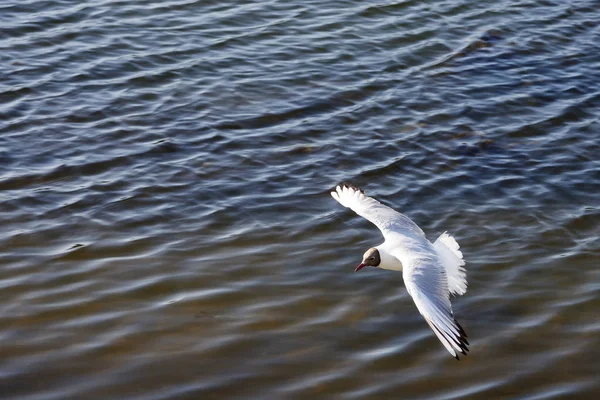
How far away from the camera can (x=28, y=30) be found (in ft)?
38.7

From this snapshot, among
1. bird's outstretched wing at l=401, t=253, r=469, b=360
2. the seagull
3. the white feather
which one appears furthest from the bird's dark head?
the white feather

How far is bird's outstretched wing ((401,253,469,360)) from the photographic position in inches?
224

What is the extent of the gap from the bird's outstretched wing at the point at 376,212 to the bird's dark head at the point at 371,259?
0.98ft

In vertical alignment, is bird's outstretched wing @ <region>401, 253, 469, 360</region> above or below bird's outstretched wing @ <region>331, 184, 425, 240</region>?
above

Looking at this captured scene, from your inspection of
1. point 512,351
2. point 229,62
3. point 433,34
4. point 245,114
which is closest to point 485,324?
point 512,351

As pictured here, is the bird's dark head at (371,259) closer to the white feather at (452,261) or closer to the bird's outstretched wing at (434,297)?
the bird's outstretched wing at (434,297)

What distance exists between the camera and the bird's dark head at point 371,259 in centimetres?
717

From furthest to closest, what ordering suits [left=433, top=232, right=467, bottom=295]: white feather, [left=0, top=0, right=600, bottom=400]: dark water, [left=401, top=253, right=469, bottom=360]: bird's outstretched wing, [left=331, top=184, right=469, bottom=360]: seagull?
[left=433, top=232, right=467, bottom=295]: white feather → [left=0, top=0, right=600, bottom=400]: dark water → [left=331, top=184, right=469, bottom=360]: seagull → [left=401, top=253, right=469, bottom=360]: bird's outstretched wing

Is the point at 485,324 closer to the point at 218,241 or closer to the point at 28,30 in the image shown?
the point at 218,241

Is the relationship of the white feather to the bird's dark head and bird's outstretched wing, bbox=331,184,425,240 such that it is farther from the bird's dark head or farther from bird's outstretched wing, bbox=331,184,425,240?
the bird's dark head

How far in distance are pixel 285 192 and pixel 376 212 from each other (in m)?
1.17

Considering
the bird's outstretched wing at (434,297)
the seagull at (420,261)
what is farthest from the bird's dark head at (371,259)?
the bird's outstretched wing at (434,297)

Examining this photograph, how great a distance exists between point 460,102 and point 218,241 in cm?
420

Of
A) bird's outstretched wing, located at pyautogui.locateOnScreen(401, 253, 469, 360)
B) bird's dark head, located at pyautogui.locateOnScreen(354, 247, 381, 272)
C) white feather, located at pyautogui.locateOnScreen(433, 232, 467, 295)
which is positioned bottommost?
white feather, located at pyautogui.locateOnScreen(433, 232, 467, 295)
